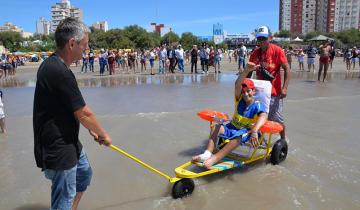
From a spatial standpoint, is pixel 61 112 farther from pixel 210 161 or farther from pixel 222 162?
pixel 222 162

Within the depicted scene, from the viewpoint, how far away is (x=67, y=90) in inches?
103

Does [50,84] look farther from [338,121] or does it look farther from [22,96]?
[22,96]

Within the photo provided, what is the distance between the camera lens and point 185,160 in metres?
5.42

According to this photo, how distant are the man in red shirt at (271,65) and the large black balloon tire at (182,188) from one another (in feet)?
7.00

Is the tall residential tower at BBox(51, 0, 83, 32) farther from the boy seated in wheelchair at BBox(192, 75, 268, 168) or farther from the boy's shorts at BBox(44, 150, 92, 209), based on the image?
the boy's shorts at BBox(44, 150, 92, 209)

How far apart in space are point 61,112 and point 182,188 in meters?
1.93

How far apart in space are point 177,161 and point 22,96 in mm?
9157

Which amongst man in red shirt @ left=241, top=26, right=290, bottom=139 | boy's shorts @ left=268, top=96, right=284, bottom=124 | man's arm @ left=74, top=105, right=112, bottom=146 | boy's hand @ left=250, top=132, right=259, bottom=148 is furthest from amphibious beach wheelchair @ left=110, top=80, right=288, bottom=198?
man's arm @ left=74, top=105, right=112, bottom=146

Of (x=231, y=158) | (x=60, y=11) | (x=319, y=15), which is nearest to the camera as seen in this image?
(x=231, y=158)

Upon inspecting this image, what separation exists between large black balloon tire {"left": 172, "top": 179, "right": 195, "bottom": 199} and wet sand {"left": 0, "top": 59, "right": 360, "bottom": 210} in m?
0.07

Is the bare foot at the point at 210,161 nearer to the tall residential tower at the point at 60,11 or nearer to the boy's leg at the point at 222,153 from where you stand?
the boy's leg at the point at 222,153

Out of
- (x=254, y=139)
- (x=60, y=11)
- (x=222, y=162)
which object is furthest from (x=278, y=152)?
(x=60, y=11)

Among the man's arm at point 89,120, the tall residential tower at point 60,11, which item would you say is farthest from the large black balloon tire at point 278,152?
the tall residential tower at point 60,11

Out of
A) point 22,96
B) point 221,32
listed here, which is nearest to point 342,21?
point 221,32
